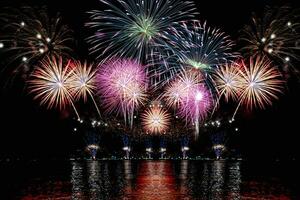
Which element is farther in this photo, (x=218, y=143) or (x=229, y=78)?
(x=218, y=143)

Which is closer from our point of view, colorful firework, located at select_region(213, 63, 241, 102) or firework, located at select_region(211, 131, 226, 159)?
colorful firework, located at select_region(213, 63, 241, 102)

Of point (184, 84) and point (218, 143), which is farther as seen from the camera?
point (218, 143)

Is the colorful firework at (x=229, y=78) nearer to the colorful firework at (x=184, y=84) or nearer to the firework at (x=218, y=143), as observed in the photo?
the colorful firework at (x=184, y=84)

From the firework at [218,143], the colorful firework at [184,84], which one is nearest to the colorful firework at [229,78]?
the colorful firework at [184,84]

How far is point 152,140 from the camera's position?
84938 mm

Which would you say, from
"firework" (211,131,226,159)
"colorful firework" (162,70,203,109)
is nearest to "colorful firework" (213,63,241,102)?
"colorful firework" (162,70,203,109)

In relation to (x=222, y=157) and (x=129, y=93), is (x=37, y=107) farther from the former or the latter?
(x=222, y=157)

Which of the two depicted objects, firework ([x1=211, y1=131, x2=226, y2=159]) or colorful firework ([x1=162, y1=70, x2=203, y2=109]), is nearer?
colorful firework ([x1=162, y1=70, x2=203, y2=109])

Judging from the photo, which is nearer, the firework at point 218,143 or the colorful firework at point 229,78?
the colorful firework at point 229,78

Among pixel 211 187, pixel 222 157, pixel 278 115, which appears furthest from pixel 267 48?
pixel 222 157

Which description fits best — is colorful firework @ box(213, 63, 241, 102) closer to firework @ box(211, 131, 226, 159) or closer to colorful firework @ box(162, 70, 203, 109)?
colorful firework @ box(162, 70, 203, 109)

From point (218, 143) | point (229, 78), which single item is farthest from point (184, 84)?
point (218, 143)

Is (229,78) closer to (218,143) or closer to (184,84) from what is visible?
(184,84)

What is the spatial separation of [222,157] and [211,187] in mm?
56500
